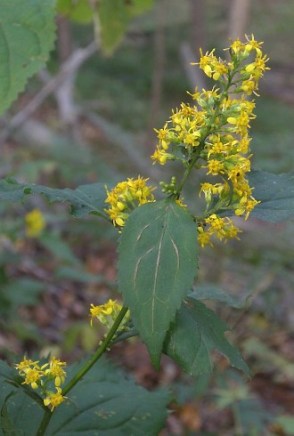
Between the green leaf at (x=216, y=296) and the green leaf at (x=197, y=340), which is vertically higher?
the green leaf at (x=216, y=296)

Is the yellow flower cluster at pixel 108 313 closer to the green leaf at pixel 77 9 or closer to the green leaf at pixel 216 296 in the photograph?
the green leaf at pixel 216 296

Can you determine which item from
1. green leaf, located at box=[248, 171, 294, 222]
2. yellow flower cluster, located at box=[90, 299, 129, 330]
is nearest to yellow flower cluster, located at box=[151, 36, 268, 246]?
green leaf, located at box=[248, 171, 294, 222]

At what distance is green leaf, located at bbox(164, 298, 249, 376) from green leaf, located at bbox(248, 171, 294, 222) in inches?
9.5

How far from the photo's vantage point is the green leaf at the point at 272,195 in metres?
1.41

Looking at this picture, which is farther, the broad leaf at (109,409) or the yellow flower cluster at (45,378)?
the broad leaf at (109,409)

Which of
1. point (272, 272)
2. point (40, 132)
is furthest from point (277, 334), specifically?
point (40, 132)

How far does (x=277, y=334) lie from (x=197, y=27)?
21.1 feet

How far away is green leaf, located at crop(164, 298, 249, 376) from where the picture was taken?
4.17ft

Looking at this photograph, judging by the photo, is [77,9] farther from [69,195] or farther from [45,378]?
[45,378]

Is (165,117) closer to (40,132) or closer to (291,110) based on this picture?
(291,110)

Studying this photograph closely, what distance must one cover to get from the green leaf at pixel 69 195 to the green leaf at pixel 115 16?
0.80m

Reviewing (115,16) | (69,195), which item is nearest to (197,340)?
(69,195)

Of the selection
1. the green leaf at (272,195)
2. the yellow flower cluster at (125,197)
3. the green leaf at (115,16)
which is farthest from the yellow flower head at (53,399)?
the green leaf at (115,16)

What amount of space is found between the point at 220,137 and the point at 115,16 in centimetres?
103
